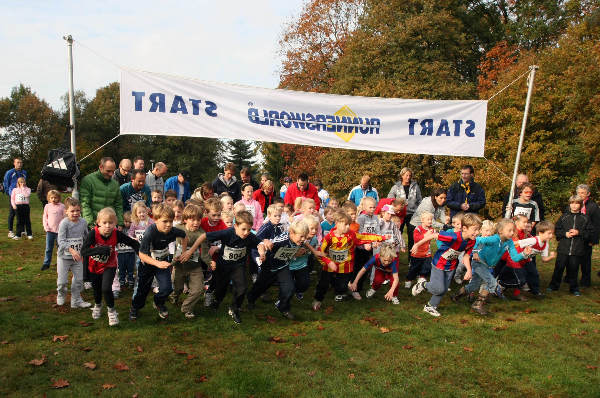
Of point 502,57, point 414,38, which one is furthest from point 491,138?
point 502,57

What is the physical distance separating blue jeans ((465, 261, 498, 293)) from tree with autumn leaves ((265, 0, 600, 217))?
1445cm

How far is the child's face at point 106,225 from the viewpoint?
5.50 m

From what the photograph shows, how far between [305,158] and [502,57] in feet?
51.6

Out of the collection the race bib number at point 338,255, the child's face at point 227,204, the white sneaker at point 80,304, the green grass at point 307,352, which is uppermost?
the child's face at point 227,204

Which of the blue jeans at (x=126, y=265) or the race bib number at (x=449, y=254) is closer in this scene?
the race bib number at (x=449, y=254)

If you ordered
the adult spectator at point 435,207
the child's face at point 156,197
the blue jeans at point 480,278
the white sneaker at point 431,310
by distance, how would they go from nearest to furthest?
the white sneaker at point 431,310 → the blue jeans at point 480,278 → the child's face at point 156,197 → the adult spectator at point 435,207

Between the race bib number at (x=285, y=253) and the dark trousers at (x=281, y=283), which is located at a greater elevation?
the race bib number at (x=285, y=253)

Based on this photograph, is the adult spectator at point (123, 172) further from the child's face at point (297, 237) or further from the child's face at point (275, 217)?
the child's face at point (297, 237)

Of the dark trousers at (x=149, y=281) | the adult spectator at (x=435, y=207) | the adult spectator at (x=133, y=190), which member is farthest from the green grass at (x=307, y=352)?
the adult spectator at (x=435, y=207)

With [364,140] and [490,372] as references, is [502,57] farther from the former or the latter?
[490,372]

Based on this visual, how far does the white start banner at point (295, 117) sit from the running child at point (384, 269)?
8.58 ft

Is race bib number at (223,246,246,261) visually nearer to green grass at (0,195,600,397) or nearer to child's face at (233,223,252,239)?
child's face at (233,223,252,239)

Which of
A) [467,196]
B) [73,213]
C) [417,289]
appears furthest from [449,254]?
[73,213]

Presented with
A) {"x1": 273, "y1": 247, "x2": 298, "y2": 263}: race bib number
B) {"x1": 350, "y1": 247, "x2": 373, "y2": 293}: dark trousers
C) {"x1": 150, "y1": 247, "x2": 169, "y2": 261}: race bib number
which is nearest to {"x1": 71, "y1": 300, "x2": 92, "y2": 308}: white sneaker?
{"x1": 150, "y1": 247, "x2": 169, "y2": 261}: race bib number
